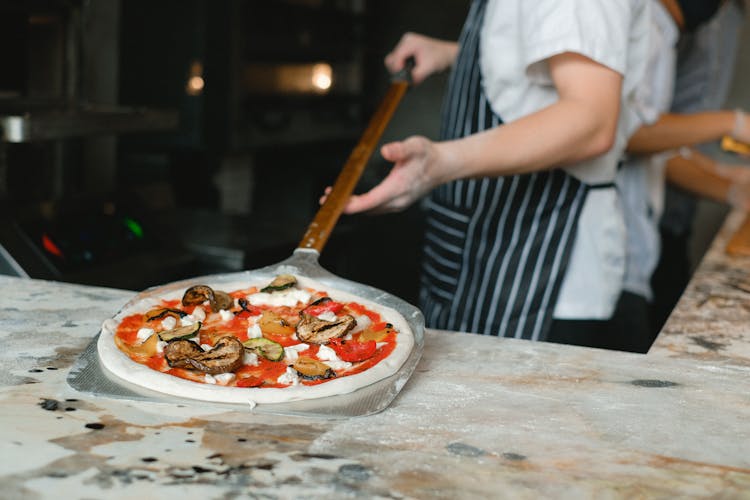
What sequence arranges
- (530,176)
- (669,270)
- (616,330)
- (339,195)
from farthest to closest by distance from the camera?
(669,270), (616,330), (530,176), (339,195)

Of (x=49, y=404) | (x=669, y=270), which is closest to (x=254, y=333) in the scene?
(x=49, y=404)

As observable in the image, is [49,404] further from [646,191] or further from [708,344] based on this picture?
[646,191]

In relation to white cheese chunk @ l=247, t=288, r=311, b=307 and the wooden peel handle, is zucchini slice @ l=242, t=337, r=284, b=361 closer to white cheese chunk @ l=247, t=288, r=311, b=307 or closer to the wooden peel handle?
white cheese chunk @ l=247, t=288, r=311, b=307

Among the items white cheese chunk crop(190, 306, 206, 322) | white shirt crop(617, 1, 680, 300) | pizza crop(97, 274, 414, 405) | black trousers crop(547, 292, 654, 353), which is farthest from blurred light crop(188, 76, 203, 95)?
white cheese chunk crop(190, 306, 206, 322)

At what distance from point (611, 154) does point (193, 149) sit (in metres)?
1.62

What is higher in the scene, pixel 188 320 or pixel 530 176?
pixel 530 176

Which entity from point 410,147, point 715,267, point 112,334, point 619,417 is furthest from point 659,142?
point 112,334

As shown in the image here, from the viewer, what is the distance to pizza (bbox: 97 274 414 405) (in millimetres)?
985

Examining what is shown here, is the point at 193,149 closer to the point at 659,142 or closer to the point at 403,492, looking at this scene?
the point at 659,142

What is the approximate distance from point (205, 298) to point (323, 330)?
8.3 inches

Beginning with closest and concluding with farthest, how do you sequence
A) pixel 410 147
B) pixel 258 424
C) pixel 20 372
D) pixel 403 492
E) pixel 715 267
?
pixel 403 492 < pixel 258 424 < pixel 20 372 < pixel 410 147 < pixel 715 267

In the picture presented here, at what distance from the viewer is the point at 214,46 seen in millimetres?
2869

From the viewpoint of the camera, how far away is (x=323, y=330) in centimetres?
111

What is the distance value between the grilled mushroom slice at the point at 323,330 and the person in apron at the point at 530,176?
392 millimetres
